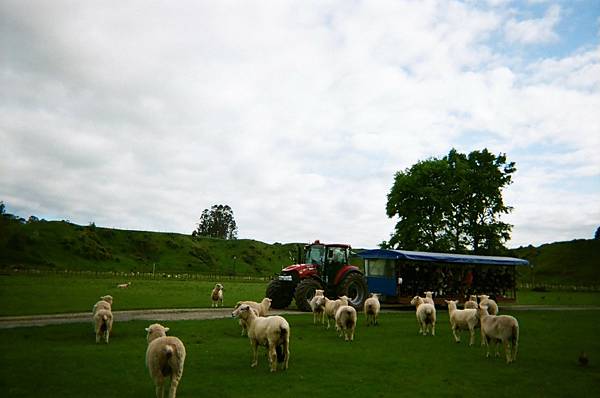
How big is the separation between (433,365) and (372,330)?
21.8 feet

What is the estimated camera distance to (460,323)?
621 inches

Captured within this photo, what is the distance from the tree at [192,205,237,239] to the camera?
147 metres

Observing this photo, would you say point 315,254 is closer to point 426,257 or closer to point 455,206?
point 426,257

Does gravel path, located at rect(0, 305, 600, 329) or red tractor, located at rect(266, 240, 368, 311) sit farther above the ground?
red tractor, located at rect(266, 240, 368, 311)

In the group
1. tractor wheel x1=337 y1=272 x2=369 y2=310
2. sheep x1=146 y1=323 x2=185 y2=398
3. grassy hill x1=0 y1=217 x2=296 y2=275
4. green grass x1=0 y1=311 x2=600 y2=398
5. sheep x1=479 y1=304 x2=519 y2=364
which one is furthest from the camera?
grassy hill x1=0 y1=217 x2=296 y2=275

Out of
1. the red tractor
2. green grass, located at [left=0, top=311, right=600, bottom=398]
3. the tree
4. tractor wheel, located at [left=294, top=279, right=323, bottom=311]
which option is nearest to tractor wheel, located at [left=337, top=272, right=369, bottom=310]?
the red tractor

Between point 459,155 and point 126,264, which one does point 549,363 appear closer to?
point 459,155

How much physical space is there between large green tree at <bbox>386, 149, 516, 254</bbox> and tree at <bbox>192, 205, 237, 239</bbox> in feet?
332

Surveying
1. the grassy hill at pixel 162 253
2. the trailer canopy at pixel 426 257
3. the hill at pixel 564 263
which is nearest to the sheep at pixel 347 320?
the trailer canopy at pixel 426 257

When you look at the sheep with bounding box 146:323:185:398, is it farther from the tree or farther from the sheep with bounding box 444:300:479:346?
the tree

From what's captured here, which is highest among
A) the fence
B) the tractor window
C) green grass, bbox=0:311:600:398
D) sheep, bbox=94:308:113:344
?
the tractor window

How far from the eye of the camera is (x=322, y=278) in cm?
2598

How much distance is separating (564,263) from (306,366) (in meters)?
103

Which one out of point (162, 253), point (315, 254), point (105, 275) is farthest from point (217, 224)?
point (315, 254)
